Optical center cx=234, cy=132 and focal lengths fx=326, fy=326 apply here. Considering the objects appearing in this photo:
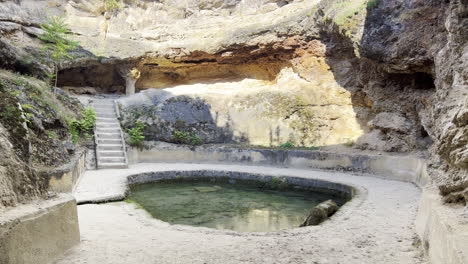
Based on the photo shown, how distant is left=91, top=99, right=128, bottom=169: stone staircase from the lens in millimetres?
11922

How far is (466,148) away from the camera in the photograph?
3.28 metres

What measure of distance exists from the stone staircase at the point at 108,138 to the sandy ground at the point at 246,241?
587cm

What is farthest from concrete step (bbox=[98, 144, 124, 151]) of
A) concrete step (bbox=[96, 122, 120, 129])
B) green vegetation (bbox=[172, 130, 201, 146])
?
green vegetation (bbox=[172, 130, 201, 146])

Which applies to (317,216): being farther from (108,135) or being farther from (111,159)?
(108,135)

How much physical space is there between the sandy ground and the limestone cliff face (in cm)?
111

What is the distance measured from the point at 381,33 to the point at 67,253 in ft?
39.4

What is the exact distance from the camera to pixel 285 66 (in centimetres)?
1930

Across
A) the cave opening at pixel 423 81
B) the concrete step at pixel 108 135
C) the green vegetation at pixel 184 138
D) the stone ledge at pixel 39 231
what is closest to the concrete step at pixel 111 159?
the concrete step at pixel 108 135

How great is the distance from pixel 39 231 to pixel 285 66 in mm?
17504

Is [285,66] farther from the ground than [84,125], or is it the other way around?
[285,66]

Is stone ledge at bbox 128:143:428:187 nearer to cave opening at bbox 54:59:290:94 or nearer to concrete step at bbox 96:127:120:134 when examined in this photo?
concrete step at bbox 96:127:120:134

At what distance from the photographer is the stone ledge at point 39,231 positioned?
9.23 ft

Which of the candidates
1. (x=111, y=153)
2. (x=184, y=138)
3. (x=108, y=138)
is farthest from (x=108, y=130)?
(x=184, y=138)

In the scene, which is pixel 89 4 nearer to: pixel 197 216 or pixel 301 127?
pixel 301 127
